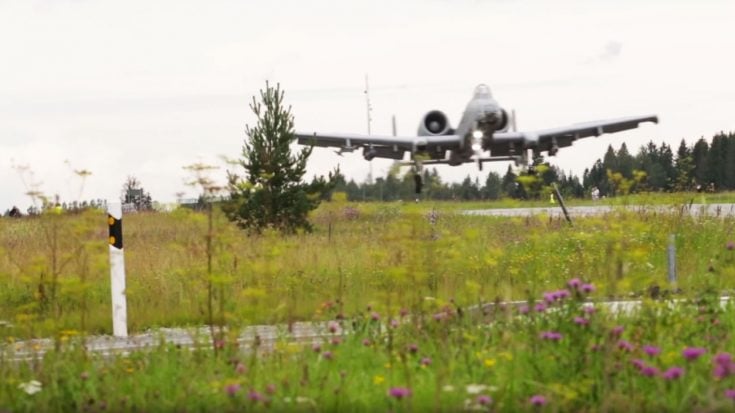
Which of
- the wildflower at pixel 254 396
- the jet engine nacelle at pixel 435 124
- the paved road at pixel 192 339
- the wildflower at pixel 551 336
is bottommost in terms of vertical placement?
the paved road at pixel 192 339

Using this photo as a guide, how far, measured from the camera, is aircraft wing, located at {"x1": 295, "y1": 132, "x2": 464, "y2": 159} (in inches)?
1384

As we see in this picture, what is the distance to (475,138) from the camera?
3469 centimetres

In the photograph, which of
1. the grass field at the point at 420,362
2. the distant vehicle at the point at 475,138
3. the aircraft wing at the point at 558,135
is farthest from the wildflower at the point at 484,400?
the aircraft wing at the point at 558,135

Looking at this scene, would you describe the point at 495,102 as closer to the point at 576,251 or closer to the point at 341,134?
the point at 341,134

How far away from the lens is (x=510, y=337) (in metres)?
6.14

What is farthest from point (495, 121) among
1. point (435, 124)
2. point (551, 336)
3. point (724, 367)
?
point (724, 367)

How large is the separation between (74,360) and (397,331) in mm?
2342

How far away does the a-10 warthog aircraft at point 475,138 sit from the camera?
33750 mm

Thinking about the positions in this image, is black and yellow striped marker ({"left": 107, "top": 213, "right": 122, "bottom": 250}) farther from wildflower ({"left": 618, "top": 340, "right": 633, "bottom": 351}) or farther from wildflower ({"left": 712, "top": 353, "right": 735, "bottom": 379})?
wildflower ({"left": 712, "top": 353, "right": 735, "bottom": 379})

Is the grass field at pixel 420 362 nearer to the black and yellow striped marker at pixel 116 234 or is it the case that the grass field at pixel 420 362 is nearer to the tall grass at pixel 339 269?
the tall grass at pixel 339 269

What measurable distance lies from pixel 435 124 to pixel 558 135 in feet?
16.9

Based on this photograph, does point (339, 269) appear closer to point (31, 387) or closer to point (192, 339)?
point (192, 339)

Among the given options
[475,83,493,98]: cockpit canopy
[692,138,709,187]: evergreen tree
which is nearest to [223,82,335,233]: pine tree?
[475,83,493,98]: cockpit canopy

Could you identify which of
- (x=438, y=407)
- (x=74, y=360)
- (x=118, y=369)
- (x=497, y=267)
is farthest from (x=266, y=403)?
(x=497, y=267)
